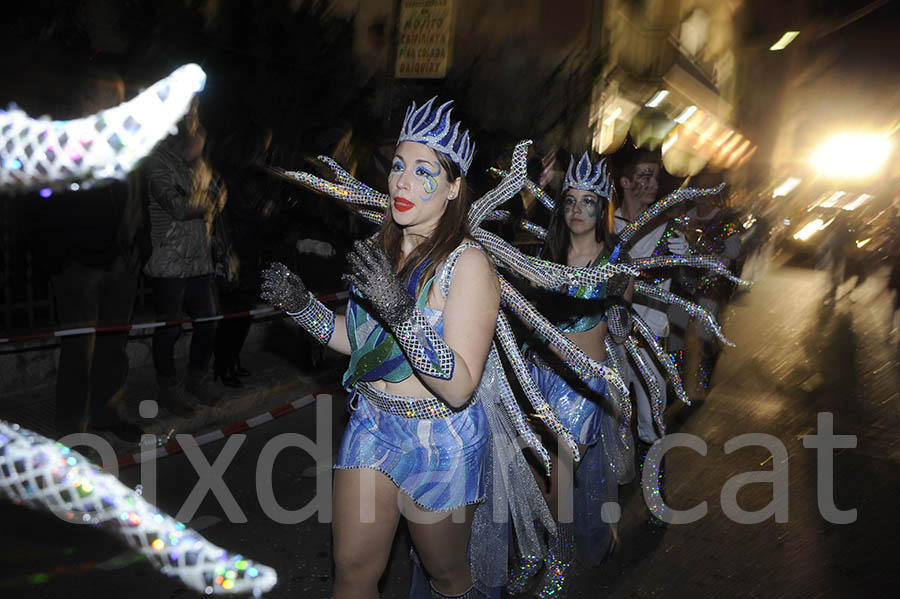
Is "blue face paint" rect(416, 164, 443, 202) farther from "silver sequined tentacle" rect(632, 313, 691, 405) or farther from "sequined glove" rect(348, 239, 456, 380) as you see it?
"silver sequined tentacle" rect(632, 313, 691, 405)

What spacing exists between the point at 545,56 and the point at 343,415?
1107 centimetres

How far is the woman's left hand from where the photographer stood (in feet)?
7.02

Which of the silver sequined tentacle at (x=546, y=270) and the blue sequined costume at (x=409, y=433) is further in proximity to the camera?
the silver sequined tentacle at (x=546, y=270)

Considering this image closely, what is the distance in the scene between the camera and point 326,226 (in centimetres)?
633

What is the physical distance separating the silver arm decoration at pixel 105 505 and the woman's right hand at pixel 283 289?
0.81 meters

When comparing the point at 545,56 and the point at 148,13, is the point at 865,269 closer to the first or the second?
the point at 545,56

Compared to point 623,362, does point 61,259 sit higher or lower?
higher

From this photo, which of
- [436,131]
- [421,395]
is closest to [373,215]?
[436,131]

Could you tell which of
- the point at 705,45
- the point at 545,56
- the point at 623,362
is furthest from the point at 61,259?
the point at 705,45

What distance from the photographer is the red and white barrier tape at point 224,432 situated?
4.42 metres

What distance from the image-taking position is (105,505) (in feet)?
6.87

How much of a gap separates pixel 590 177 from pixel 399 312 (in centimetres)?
202

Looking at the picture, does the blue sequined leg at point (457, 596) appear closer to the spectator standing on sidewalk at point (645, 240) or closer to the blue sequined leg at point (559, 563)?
the blue sequined leg at point (559, 563)

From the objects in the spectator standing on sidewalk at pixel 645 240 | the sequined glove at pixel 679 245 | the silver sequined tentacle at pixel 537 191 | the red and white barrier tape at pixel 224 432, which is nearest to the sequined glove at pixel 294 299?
the silver sequined tentacle at pixel 537 191
